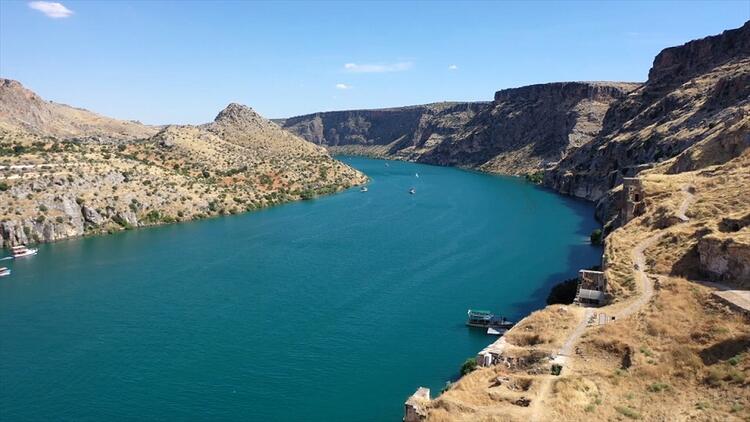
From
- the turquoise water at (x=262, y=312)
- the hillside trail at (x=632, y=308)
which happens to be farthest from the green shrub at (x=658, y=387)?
the turquoise water at (x=262, y=312)

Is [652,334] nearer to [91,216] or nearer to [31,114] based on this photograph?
[91,216]

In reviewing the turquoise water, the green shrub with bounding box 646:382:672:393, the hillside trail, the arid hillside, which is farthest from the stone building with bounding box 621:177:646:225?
the green shrub with bounding box 646:382:672:393

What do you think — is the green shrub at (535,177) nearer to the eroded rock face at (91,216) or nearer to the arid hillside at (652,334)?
the arid hillside at (652,334)

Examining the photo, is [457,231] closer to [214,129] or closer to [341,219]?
[341,219]

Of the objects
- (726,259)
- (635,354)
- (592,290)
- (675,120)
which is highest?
(675,120)

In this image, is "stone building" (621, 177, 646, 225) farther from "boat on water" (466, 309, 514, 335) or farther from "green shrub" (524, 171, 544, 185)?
"green shrub" (524, 171, 544, 185)

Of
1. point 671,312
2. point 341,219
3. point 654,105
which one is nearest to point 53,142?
point 341,219

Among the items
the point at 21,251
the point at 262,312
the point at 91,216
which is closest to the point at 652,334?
the point at 262,312
